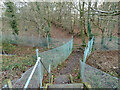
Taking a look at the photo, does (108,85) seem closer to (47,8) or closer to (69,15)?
(47,8)

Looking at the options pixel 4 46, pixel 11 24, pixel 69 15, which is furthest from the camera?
pixel 69 15

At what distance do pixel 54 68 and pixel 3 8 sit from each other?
1099cm

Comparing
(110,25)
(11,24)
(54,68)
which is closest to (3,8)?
(11,24)

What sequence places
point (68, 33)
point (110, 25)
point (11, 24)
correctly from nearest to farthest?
1. point (110, 25)
2. point (11, 24)
3. point (68, 33)

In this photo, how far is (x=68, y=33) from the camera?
21.1 metres

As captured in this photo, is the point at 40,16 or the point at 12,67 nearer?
the point at 12,67

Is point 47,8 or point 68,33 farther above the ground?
point 47,8

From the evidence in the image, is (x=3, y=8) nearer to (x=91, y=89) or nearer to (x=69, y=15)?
(x=69, y=15)

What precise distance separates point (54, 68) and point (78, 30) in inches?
611

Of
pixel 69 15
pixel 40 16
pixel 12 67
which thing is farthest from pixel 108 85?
pixel 69 15

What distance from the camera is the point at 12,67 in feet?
18.3

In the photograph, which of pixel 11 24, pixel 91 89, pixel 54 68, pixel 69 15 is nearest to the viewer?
pixel 91 89

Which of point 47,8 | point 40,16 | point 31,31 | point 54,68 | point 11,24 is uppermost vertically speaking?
point 47,8

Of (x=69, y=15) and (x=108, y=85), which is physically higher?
(x=69, y=15)
